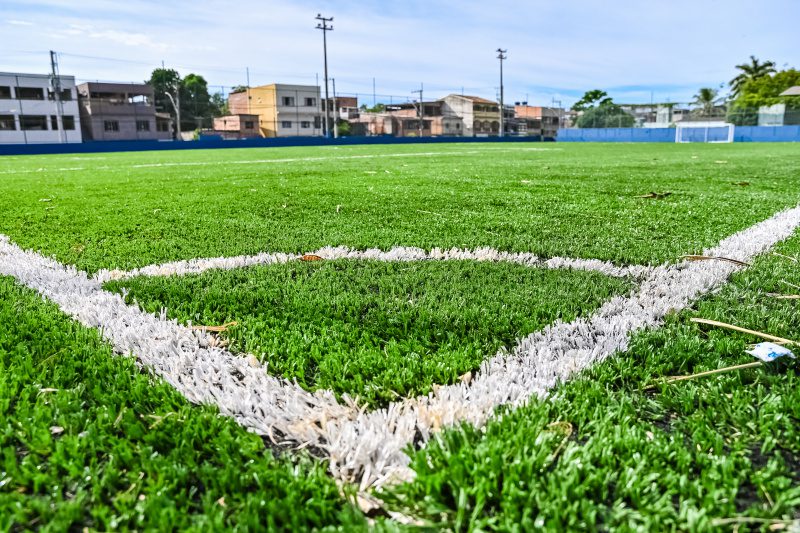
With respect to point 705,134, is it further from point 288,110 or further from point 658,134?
point 288,110

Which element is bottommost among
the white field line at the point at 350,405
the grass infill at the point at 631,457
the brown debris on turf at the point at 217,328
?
the grass infill at the point at 631,457

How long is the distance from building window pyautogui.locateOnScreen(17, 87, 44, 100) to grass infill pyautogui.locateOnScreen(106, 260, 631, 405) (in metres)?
52.6

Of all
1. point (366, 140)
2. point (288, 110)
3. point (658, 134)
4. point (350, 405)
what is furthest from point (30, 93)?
point (350, 405)

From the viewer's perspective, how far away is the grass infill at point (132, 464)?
0.84 meters

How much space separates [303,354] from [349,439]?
40 cm

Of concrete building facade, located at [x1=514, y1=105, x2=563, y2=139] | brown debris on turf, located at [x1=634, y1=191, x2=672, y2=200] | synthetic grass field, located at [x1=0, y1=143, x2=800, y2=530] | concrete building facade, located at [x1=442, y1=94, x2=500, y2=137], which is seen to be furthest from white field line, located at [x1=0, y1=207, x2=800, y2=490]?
concrete building facade, located at [x1=514, y1=105, x2=563, y2=139]

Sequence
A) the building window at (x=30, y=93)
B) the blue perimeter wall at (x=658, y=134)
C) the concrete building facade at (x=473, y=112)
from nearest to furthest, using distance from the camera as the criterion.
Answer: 1. the blue perimeter wall at (x=658, y=134)
2. the building window at (x=30, y=93)
3. the concrete building facade at (x=473, y=112)

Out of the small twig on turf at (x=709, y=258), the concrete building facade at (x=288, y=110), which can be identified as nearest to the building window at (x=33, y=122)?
the concrete building facade at (x=288, y=110)

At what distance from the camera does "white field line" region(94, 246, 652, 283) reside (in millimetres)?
2238

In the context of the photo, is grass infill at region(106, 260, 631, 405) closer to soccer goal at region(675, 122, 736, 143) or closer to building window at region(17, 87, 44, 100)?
soccer goal at region(675, 122, 736, 143)

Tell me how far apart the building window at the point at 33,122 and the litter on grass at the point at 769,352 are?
175 ft

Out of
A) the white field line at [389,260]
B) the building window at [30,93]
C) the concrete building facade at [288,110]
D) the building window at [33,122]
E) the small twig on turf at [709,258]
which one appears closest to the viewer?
the white field line at [389,260]

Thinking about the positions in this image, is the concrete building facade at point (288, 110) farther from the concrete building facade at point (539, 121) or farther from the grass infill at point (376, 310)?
the grass infill at point (376, 310)

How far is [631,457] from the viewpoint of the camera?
960 mm
